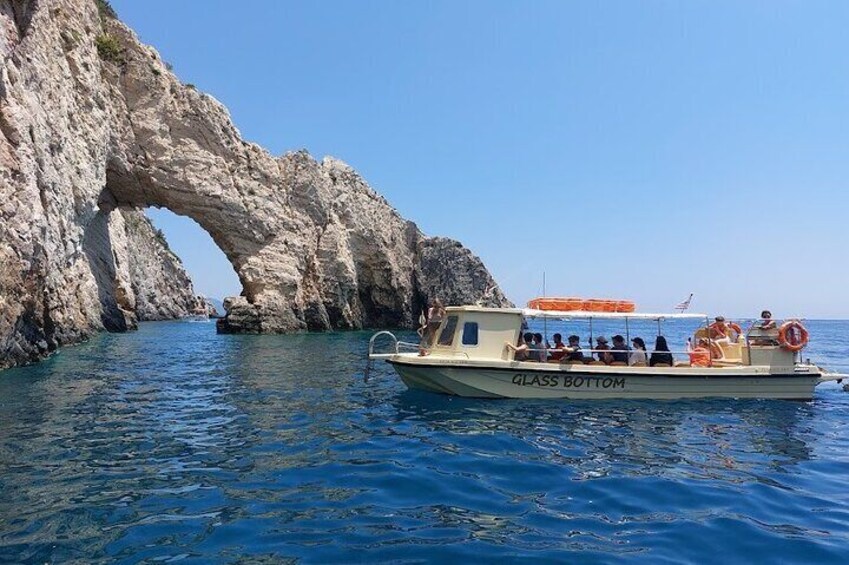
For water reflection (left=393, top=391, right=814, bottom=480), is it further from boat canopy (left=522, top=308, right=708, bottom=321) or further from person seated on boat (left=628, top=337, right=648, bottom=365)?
boat canopy (left=522, top=308, right=708, bottom=321)

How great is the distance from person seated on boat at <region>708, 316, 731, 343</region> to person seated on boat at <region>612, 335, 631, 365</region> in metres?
3.04

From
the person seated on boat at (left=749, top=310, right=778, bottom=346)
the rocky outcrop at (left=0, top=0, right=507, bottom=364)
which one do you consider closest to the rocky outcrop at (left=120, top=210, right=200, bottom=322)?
the rocky outcrop at (left=0, top=0, right=507, bottom=364)

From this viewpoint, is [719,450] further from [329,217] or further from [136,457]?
[329,217]

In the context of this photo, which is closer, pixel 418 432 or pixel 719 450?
pixel 719 450

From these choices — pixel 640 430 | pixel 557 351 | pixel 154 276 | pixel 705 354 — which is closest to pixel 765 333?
pixel 705 354

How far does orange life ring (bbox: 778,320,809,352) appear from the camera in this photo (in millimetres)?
16672

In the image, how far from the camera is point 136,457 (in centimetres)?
974

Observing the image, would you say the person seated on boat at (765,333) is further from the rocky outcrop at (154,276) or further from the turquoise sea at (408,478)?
the rocky outcrop at (154,276)

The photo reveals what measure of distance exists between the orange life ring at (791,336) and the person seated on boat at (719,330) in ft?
5.10

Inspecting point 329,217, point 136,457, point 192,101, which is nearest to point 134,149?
point 192,101

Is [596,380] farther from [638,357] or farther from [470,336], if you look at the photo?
[470,336]

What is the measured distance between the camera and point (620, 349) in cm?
1720

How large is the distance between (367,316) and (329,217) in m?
11.6

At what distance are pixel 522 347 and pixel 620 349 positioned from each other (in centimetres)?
360
